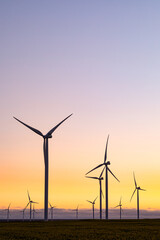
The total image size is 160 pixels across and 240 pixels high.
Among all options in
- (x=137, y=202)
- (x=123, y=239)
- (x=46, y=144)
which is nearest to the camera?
(x=123, y=239)

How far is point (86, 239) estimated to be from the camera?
44.6 metres

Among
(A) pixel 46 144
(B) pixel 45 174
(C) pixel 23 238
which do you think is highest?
(A) pixel 46 144

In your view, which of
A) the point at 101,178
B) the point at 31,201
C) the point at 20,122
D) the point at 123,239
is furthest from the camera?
the point at 31,201

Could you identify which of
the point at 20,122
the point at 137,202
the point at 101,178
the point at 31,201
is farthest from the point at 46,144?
the point at 31,201

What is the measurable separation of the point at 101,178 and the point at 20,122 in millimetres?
62827

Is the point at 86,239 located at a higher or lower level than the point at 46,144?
lower

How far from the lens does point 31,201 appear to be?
182 m

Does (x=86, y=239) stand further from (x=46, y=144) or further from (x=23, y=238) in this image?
(x=46, y=144)

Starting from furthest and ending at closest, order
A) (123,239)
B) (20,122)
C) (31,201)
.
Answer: (31,201)
(20,122)
(123,239)

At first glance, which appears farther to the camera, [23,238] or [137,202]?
[137,202]

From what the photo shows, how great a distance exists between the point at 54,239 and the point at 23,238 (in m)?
4.73

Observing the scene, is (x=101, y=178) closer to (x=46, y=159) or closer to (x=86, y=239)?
(x=46, y=159)

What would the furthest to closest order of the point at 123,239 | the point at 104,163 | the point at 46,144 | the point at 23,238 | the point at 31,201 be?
the point at 31,201
the point at 104,163
the point at 46,144
the point at 23,238
the point at 123,239

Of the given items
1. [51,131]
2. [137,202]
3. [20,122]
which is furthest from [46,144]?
[137,202]
